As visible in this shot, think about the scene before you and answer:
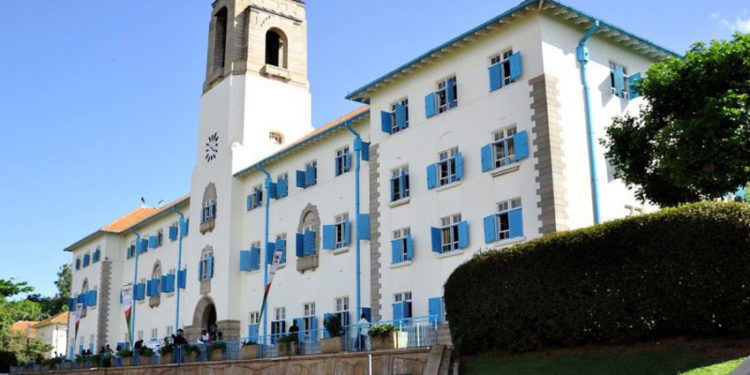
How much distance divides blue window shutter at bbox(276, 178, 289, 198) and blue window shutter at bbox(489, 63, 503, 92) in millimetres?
14319

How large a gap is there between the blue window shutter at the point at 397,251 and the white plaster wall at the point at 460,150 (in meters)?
0.32

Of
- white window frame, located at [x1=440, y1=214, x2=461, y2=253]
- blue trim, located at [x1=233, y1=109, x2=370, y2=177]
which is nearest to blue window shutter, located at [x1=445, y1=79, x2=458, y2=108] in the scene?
white window frame, located at [x1=440, y1=214, x2=461, y2=253]

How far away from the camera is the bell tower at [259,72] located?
42188 millimetres

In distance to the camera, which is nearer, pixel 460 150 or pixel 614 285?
pixel 614 285

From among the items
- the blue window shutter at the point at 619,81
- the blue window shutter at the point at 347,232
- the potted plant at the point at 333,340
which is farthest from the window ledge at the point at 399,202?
the blue window shutter at the point at 619,81

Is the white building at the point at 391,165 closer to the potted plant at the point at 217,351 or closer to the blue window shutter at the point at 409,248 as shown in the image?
the blue window shutter at the point at 409,248

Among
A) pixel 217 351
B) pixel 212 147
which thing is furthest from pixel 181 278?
pixel 217 351

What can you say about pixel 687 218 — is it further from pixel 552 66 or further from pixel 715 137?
pixel 552 66

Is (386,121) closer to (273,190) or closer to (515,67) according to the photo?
(515,67)

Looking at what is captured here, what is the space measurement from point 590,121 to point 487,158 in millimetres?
3493

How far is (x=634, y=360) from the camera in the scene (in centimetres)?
1584

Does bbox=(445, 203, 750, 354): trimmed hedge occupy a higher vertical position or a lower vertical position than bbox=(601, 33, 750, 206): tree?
lower

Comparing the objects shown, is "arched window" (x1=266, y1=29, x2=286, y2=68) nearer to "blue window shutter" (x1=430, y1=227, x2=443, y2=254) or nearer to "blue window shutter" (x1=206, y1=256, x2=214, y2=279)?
"blue window shutter" (x1=206, y1=256, x2=214, y2=279)

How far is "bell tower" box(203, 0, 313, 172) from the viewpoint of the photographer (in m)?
42.2
